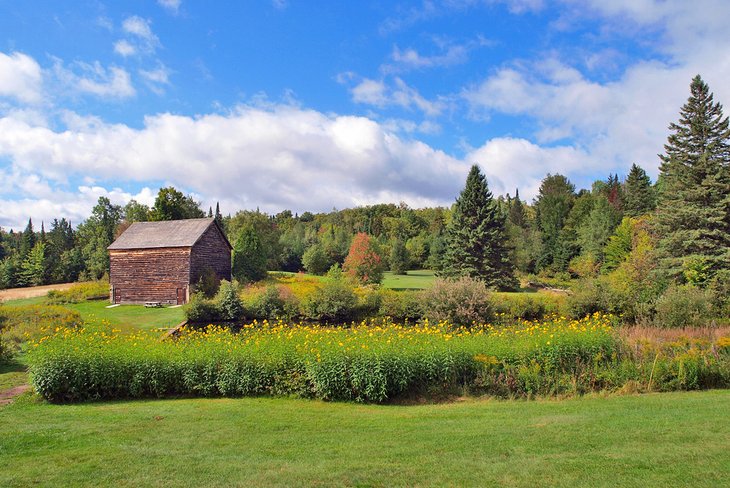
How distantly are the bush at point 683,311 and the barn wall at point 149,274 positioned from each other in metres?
24.9

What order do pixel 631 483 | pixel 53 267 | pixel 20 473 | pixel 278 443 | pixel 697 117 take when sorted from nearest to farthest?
pixel 631 483
pixel 20 473
pixel 278 443
pixel 697 117
pixel 53 267

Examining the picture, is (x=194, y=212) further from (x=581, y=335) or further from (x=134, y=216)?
(x=581, y=335)

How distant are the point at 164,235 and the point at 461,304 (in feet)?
68.8

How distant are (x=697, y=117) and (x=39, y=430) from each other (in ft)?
117

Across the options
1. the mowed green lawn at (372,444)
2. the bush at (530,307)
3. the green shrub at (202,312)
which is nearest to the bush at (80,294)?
the green shrub at (202,312)

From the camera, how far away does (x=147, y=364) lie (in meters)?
9.27

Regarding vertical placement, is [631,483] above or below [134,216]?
below

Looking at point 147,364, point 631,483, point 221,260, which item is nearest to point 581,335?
point 631,483

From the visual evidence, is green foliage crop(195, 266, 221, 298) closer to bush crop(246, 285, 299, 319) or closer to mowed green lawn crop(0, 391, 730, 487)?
bush crop(246, 285, 299, 319)

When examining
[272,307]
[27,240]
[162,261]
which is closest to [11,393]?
[272,307]

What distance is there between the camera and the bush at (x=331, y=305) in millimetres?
20984

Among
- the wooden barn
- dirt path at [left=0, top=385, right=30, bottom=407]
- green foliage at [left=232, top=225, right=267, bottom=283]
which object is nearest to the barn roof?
the wooden barn

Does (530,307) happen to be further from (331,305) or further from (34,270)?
(34,270)

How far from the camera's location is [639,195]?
152ft
